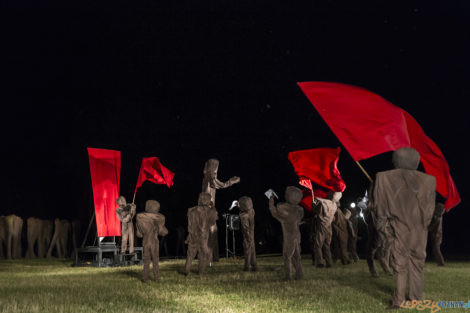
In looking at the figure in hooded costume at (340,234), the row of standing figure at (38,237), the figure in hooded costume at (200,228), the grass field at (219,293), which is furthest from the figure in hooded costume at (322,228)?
the row of standing figure at (38,237)

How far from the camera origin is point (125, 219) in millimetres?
19797

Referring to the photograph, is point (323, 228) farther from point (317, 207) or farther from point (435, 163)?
point (435, 163)

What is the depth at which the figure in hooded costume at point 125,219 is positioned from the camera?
19775 mm

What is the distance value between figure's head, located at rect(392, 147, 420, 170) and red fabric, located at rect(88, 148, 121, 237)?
13910 millimetres

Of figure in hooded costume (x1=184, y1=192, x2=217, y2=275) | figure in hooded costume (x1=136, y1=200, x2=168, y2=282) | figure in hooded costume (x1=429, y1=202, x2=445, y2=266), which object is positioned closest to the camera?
figure in hooded costume (x1=136, y1=200, x2=168, y2=282)

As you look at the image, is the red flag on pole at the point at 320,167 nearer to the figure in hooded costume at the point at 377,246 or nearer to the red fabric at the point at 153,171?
the figure in hooded costume at the point at 377,246

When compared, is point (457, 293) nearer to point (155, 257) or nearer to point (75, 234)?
point (155, 257)

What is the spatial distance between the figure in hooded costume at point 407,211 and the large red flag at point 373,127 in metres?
2.17

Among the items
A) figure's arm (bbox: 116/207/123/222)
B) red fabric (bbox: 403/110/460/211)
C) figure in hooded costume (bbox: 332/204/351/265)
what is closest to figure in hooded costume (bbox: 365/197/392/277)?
red fabric (bbox: 403/110/460/211)

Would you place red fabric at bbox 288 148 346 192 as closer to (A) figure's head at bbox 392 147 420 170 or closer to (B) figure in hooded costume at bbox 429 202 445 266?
(B) figure in hooded costume at bbox 429 202 445 266

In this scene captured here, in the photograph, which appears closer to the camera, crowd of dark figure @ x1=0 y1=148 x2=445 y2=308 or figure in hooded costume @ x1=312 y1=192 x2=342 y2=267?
crowd of dark figure @ x1=0 y1=148 x2=445 y2=308

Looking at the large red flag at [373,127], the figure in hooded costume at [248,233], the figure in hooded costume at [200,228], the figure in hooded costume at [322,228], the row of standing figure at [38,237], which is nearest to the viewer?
the large red flag at [373,127]

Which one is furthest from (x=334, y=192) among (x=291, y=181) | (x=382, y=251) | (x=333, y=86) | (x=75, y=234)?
(x=291, y=181)

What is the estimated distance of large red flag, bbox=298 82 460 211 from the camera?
10.2 m
